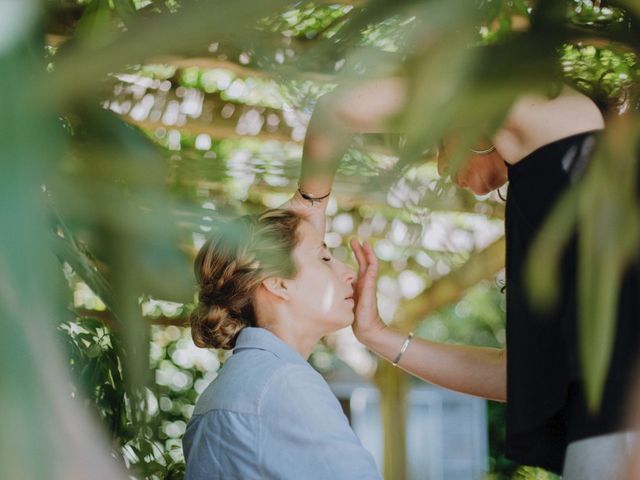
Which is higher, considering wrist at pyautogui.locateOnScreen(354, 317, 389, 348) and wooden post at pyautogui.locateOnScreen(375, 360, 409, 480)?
wrist at pyautogui.locateOnScreen(354, 317, 389, 348)

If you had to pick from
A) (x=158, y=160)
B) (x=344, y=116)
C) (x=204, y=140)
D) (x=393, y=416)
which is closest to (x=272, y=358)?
(x=344, y=116)

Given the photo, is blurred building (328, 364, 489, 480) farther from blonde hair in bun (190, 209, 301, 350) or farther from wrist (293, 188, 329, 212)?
wrist (293, 188, 329, 212)

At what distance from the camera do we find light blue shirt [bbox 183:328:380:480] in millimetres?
1476

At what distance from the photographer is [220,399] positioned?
1605mm

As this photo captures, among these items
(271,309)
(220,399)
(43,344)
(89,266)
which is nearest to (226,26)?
(43,344)

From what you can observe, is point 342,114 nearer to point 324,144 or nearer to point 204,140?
point 324,144

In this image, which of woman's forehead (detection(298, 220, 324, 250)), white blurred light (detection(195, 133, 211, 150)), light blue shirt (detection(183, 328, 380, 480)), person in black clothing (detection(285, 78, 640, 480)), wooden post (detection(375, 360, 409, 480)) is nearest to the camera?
person in black clothing (detection(285, 78, 640, 480))

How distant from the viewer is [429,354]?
1.99 meters

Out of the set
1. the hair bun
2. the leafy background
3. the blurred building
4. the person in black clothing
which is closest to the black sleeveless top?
the person in black clothing

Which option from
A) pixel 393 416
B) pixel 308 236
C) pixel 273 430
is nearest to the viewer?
pixel 273 430

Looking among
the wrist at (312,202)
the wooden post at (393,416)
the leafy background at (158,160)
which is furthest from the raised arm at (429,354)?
the wooden post at (393,416)

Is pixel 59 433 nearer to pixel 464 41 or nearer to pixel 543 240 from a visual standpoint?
pixel 464 41

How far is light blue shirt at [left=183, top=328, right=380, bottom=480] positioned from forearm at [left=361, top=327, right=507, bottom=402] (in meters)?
0.37

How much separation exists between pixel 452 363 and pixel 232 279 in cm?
45
